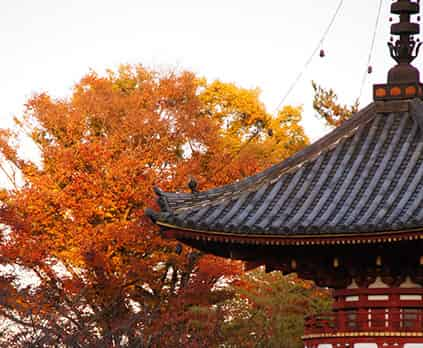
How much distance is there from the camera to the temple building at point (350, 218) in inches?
783

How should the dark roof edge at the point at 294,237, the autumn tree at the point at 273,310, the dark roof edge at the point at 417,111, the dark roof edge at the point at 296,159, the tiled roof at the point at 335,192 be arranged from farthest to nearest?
the autumn tree at the point at 273,310 < the dark roof edge at the point at 417,111 < the dark roof edge at the point at 296,159 < the tiled roof at the point at 335,192 < the dark roof edge at the point at 294,237

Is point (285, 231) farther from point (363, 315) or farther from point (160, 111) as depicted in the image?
point (160, 111)

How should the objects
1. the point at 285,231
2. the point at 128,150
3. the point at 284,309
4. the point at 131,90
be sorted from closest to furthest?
the point at 285,231 < the point at 284,309 < the point at 128,150 < the point at 131,90

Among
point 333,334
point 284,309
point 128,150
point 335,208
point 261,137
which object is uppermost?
point 261,137

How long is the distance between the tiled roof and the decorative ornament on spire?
23cm

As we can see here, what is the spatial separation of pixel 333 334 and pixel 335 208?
1.90m

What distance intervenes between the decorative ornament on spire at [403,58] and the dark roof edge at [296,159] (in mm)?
332

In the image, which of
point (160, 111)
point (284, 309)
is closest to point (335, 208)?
point (284, 309)

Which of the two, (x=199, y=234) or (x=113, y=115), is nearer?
(x=199, y=234)

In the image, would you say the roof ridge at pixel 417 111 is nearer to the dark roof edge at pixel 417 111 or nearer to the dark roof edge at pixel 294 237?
the dark roof edge at pixel 417 111

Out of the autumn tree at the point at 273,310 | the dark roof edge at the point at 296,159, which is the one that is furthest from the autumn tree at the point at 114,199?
the dark roof edge at the point at 296,159

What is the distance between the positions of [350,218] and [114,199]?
26.9 meters

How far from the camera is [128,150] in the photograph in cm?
4712

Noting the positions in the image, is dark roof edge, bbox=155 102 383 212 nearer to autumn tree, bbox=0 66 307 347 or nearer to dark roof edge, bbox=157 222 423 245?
dark roof edge, bbox=157 222 423 245
